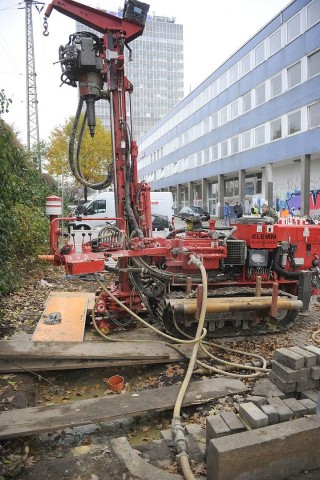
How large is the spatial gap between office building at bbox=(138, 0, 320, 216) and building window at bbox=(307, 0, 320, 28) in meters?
0.05

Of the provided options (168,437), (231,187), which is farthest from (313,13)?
(168,437)

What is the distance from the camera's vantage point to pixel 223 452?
2527 mm

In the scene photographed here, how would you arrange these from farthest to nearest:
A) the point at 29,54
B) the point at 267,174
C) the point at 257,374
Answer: the point at 267,174
the point at 29,54
the point at 257,374

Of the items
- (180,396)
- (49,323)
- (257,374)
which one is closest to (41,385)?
(49,323)

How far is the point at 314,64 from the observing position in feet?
67.3

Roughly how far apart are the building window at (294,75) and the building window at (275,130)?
2.23m

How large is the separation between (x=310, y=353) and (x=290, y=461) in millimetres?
1045

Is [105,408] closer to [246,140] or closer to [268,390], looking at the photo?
[268,390]

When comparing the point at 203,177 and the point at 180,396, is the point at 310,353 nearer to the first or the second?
the point at 180,396

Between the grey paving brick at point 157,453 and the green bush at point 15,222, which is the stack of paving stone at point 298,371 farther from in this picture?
the green bush at point 15,222

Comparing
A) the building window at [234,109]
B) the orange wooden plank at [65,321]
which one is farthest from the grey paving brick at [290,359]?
the building window at [234,109]

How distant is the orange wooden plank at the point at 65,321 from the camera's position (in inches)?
200

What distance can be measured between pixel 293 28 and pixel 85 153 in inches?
600

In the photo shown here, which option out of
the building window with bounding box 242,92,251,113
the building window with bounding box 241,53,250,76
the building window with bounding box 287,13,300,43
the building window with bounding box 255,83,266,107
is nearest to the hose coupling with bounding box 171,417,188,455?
the building window with bounding box 287,13,300,43
